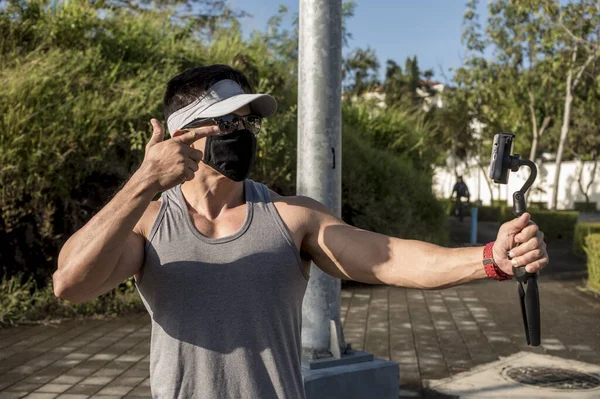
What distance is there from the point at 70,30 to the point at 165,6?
908cm

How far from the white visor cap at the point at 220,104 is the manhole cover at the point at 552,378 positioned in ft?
14.5

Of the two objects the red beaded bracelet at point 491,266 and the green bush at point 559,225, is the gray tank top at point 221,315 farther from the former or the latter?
the green bush at point 559,225

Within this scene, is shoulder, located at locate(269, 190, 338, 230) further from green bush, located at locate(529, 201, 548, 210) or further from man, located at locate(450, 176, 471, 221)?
green bush, located at locate(529, 201, 548, 210)

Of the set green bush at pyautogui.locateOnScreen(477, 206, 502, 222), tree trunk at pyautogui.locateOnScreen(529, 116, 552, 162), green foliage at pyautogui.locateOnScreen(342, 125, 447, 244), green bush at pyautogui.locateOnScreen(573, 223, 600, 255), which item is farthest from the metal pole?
green bush at pyautogui.locateOnScreen(477, 206, 502, 222)

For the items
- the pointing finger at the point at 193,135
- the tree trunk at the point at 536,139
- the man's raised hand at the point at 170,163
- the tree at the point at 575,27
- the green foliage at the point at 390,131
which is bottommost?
the man's raised hand at the point at 170,163

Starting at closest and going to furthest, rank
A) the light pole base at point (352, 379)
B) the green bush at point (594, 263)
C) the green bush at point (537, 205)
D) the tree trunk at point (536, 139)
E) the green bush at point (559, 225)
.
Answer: the light pole base at point (352, 379), the green bush at point (594, 263), the green bush at point (559, 225), the tree trunk at point (536, 139), the green bush at point (537, 205)

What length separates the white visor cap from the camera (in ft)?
6.91

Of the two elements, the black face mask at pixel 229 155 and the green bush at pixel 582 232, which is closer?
the black face mask at pixel 229 155

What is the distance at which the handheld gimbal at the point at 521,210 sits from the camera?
1.78m

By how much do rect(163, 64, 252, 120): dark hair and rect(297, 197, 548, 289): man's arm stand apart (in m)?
0.46

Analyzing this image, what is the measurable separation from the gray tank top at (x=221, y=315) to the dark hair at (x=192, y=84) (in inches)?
17.5

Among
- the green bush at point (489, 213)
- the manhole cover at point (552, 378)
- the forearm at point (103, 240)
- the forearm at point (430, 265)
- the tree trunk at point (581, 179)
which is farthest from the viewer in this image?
the tree trunk at point (581, 179)

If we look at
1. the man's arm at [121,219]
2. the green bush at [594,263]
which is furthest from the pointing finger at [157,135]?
the green bush at [594,263]

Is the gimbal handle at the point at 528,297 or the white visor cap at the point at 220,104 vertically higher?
the white visor cap at the point at 220,104
